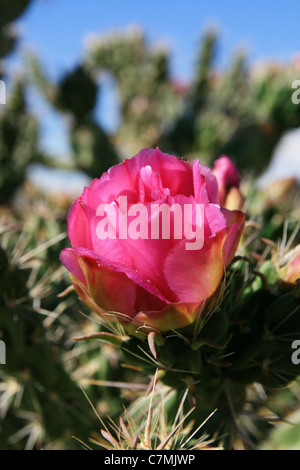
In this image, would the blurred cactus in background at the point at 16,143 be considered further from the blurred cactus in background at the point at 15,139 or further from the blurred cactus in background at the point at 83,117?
the blurred cactus in background at the point at 83,117

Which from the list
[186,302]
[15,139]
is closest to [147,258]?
[186,302]

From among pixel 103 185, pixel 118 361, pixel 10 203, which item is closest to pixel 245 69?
pixel 10 203

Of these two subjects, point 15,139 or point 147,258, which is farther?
point 15,139

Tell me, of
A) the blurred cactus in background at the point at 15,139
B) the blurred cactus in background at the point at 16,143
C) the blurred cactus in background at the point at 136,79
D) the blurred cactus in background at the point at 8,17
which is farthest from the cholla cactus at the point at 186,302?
the blurred cactus in background at the point at 136,79

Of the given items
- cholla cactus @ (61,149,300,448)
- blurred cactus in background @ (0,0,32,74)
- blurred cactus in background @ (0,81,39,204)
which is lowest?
cholla cactus @ (61,149,300,448)

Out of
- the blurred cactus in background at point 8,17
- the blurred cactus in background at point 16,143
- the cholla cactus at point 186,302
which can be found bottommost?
the cholla cactus at point 186,302

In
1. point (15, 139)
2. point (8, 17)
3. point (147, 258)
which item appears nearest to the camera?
point (147, 258)

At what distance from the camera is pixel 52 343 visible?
1.14 meters

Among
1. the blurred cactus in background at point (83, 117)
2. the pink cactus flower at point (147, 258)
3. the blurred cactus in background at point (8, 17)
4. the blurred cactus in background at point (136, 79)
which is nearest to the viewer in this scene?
the pink cactus flower at point (147, 258)

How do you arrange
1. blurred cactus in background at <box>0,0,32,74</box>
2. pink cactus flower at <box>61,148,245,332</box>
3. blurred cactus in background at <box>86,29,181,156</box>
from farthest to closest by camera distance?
blurred cactus in background at <box>86,29,181,156</box>
blurred cactus in background at <box>0,0,32,74</box>
pink cactus flower at <box>61,148,245,332</box>

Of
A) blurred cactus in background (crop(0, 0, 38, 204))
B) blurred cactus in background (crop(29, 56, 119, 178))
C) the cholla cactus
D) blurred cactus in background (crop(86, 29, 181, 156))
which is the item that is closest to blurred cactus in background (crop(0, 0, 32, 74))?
blurred cactus in background (crop(0, 0, 38, 204))

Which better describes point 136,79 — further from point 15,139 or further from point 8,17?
point 8,17

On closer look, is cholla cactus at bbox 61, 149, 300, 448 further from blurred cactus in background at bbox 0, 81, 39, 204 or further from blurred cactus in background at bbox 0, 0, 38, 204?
blurred cactus in background at bbox 0, 81, 39, 204
